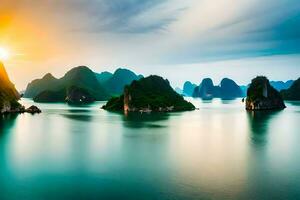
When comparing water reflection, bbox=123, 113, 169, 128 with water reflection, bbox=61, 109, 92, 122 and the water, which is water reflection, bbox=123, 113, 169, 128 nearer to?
Result: water reflection, bbox=61, 109, 92, 122

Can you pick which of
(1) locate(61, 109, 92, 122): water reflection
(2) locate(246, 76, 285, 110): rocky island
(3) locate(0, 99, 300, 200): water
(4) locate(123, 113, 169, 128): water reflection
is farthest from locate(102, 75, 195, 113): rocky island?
(3) locate(0, 99, 300, 200): water

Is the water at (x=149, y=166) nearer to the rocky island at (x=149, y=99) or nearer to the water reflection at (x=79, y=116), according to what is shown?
the water reflection at (x=79, y=116)

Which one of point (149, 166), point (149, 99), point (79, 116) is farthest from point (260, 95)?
point (149, 166)

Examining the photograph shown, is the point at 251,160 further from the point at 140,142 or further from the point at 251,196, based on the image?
A: the point at 140,142

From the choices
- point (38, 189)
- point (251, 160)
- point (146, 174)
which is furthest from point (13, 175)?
point (251, 160)

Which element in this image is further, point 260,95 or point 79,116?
point 260,95

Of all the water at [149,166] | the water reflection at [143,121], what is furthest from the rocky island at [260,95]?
the water at [149,166]

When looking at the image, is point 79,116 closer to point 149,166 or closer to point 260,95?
point 260,95

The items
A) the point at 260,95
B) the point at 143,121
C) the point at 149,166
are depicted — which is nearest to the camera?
the point at 149,166
